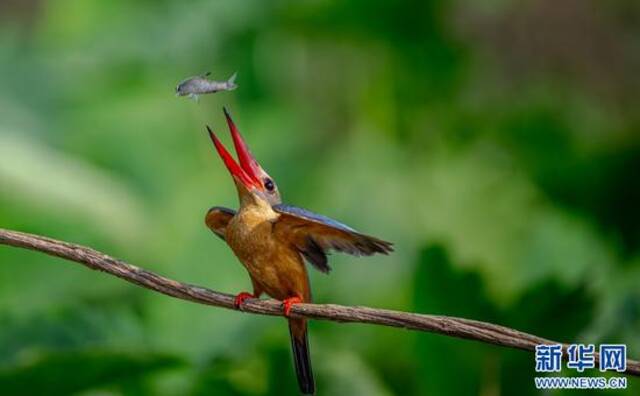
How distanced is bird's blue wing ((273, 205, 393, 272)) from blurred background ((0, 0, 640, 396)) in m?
0.61

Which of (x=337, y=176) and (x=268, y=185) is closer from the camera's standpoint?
(x=268, y=185)

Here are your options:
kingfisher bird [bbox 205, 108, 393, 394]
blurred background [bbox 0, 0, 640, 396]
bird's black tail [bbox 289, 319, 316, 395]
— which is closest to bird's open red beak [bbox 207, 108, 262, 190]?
kingfisher bird [bbox 205, 108, 393, 394]

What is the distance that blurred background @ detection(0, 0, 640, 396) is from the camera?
1644 mm

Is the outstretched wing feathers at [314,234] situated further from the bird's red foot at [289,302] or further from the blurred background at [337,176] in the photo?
the blurred background at [337,176]

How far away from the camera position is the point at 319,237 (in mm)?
953

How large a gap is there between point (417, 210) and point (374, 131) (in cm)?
31

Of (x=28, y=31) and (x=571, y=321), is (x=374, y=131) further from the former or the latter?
(x=28, y=31)

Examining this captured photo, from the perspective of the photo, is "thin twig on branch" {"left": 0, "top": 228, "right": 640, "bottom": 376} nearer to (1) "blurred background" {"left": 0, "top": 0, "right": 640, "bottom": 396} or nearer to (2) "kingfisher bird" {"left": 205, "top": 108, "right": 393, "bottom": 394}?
(2) "kingfisher bird" {"left": 205, "top": 108, "right": 393, "bottom": 394}

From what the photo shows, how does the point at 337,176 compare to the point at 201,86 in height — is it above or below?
above

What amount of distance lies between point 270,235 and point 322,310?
0.10 m

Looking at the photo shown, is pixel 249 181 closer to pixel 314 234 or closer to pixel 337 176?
pixel 314 234

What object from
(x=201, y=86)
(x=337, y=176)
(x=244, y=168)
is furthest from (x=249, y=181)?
(x=337, y=176)

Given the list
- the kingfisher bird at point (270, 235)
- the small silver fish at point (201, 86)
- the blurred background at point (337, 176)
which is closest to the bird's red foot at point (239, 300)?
the kingfisher bird at point (270, 235)

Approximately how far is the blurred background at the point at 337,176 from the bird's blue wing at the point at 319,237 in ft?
2.01
